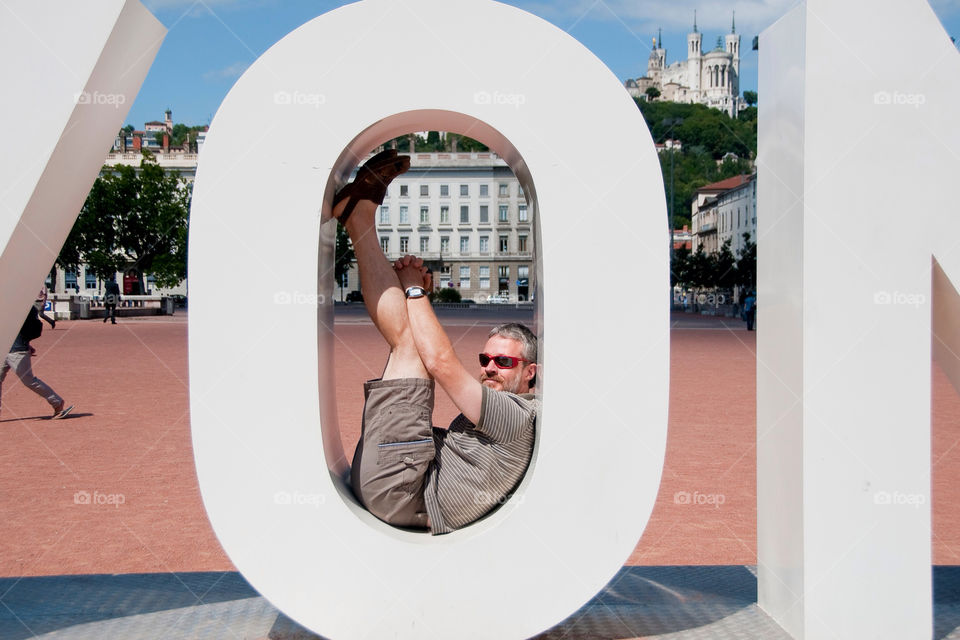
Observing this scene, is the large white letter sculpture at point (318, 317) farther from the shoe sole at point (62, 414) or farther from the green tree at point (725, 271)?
the green tree at point (725, 271)

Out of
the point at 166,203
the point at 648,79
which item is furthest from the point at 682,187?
Answer: the point at 648,79

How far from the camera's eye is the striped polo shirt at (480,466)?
341cm

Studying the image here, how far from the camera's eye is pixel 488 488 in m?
3.46

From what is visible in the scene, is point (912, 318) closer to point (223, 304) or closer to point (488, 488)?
point (488, 488)

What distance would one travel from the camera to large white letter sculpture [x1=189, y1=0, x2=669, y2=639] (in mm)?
3213

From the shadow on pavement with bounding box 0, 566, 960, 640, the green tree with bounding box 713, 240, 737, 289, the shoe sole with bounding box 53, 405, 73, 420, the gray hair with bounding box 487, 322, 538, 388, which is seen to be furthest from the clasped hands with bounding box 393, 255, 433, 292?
the green tree with bounding box 713, 240, 737, 289

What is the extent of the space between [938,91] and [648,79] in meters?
185

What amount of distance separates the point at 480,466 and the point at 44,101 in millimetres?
2093

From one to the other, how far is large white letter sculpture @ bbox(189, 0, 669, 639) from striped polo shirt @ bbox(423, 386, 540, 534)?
5.9 inches

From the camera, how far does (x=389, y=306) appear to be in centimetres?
334

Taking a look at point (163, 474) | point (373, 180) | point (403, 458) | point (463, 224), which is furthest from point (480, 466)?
point (463, 224)

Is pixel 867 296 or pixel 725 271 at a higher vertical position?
pixel 867 296

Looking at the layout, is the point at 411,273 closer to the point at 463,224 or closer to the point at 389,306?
the point at 389,306

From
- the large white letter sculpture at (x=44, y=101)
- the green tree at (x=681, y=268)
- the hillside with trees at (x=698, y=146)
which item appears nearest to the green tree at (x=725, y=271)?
the green tree at (x=681, y=268)
